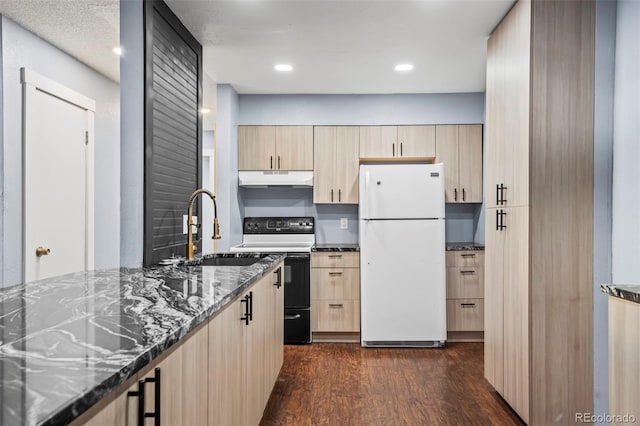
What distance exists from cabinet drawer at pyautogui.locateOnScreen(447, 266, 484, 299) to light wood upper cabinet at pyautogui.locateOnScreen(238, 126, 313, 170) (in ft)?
5.71

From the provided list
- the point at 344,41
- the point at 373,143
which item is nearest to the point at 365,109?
the point at 373,143

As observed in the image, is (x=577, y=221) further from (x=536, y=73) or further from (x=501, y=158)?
(x=536, y=73)

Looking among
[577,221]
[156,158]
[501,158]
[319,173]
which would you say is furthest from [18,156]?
[577,221]

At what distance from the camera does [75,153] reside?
374 cm

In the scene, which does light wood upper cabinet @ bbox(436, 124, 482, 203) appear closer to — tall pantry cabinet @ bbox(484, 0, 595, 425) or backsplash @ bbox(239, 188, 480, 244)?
backsplash @ bbox(239, 188, 480, 244)

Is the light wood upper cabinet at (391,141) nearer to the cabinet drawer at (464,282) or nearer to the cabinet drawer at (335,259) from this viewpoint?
the cabinet drawer at (335,259)

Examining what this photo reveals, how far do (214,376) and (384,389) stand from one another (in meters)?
1.90

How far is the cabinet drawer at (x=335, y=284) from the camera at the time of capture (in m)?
4.15

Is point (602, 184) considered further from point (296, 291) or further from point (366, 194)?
point (296, 291)

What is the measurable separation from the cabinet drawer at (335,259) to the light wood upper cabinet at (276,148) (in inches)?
36.3

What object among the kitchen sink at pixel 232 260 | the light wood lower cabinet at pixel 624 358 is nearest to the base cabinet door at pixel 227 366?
the kitchen sink at pixel 232 260

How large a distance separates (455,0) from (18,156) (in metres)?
3.03

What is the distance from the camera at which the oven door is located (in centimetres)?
410

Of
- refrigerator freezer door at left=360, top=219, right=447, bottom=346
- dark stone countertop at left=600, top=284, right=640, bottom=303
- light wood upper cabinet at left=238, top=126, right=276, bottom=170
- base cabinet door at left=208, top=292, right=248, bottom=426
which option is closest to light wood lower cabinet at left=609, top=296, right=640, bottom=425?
dark stone countertop at left=600, top=284, right=640, bottom=303
